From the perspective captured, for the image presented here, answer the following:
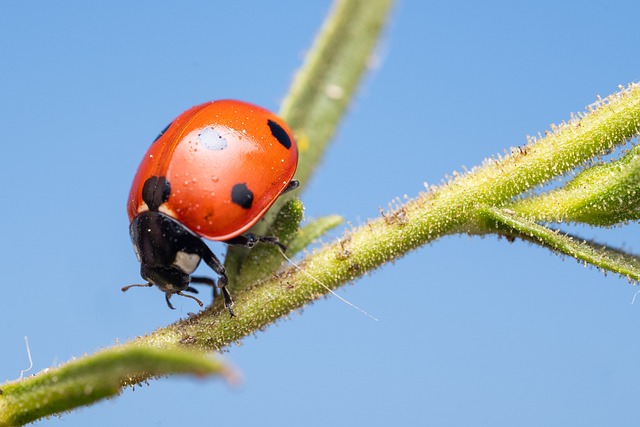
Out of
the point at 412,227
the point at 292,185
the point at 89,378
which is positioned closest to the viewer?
the point at 89,378

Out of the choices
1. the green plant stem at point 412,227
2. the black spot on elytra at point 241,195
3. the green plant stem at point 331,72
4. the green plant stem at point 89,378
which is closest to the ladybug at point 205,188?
the black spot on elytra at point 241,195

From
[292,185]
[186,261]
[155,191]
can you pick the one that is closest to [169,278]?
[186,261]

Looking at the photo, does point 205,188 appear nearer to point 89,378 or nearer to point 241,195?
point 241,195

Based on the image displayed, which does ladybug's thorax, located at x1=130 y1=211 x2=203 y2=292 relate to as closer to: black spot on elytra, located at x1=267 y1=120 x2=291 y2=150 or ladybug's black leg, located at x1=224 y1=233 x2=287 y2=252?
ladybug's black leg, located at x1=224 y1=233 x2=287 y2=252

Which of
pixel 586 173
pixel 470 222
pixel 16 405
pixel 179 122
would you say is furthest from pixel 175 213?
pixel 586 173

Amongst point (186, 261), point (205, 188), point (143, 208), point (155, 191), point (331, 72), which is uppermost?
point (331, 72)

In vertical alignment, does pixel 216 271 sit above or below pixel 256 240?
below
